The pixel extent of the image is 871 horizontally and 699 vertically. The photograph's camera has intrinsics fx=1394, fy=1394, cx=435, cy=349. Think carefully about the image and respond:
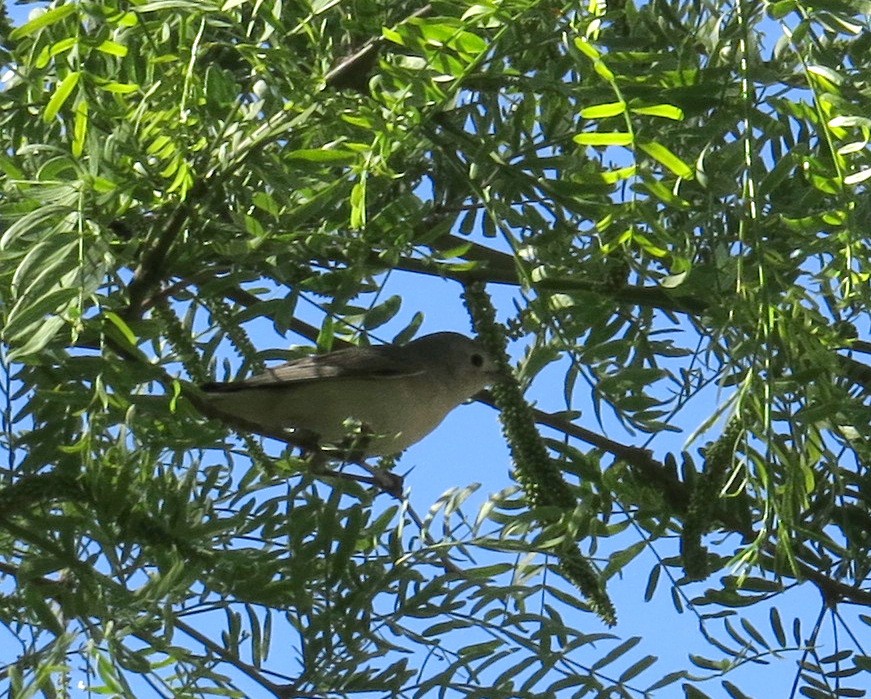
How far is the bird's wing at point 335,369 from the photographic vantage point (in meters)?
2.07

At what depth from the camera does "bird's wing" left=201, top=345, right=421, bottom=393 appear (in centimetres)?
207

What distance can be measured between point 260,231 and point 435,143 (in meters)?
0.20

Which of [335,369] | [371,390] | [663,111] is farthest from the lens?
[371,390]

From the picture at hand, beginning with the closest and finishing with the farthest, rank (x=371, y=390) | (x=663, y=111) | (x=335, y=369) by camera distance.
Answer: (x=663, y=111) → (x=335, y=369) → (x=371, y=390)

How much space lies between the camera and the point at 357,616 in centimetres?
162

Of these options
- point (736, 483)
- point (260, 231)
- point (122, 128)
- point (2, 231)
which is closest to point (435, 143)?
point (260, 231)

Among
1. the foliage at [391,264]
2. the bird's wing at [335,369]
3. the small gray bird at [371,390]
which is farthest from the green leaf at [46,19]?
the small gray bird at [371,390]

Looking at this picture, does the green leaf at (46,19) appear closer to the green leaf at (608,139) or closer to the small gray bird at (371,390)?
the green leaf at (608,139)

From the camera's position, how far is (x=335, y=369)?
7.78 ft

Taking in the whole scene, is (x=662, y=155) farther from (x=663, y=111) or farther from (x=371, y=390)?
(x=371, y=390)

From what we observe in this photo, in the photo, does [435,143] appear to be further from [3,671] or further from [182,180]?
[3,671]

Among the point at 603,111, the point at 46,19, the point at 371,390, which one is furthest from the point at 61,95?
the point at 371,390

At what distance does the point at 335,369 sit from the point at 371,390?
0.74ft

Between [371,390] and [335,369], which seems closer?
[335,369]
